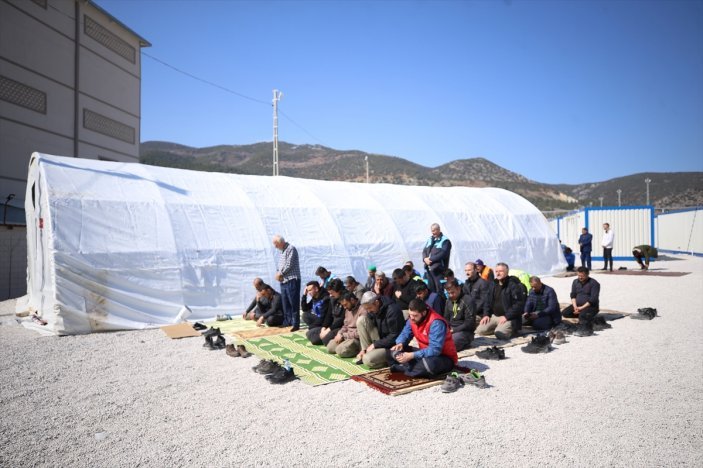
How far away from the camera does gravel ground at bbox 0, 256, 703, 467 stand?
3686 millimetres

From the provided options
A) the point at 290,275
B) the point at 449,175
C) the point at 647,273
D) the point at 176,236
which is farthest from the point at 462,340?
the point at 449,175

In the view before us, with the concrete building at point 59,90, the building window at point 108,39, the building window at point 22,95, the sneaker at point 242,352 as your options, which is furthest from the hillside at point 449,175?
the sneaker at point 242,352

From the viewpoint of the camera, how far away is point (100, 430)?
4.28 meters

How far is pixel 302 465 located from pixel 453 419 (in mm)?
1613

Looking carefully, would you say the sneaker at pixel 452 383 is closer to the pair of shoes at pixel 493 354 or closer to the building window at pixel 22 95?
the pair of shoes at pixel 493 354

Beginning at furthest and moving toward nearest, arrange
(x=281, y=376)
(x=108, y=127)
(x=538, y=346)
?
(x=108, y=127), (x=538, y=346), (x=281, y=376)

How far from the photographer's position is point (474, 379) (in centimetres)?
534

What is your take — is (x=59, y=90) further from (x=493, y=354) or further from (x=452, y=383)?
(x=452, y=383)

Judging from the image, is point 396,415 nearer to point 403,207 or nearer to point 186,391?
point 186,391

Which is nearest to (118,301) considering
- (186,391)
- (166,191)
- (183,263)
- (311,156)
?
(183,263)

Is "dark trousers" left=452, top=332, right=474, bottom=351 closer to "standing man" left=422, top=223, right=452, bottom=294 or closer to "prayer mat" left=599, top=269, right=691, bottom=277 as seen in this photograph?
"standing man" left=422, top=223, right=452, bottom=294

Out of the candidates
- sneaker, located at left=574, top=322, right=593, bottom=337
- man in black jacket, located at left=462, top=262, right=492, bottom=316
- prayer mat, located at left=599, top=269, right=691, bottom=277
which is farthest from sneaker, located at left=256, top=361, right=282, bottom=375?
prayer mat, located at left=599, top=269, right=691, bottom=277

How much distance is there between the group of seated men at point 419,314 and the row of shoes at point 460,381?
241 mm

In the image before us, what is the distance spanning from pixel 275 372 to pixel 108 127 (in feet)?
70.8
